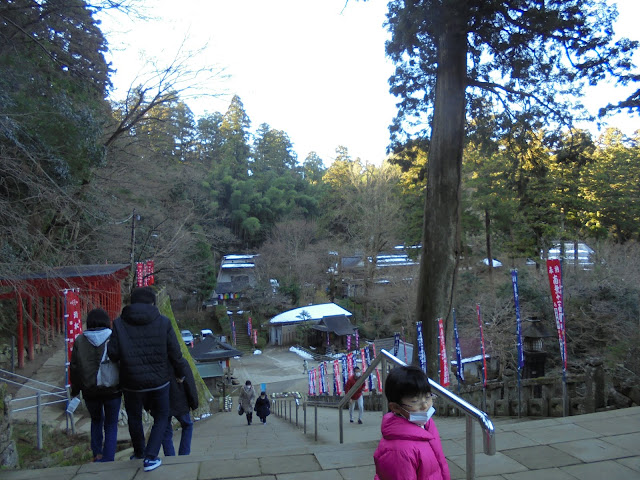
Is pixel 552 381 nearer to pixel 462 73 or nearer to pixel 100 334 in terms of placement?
pixel 462 73

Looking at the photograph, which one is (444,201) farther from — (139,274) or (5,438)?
(139,274)

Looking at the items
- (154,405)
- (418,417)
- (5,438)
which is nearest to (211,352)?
(5,438)

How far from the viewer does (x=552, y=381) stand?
21.5 ft

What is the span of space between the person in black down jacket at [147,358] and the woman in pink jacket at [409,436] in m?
1.77

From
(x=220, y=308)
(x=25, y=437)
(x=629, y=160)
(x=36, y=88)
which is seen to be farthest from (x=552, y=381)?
(x=220, y=308)

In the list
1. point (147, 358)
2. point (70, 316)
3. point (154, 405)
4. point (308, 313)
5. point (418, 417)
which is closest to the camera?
point (418, 417)

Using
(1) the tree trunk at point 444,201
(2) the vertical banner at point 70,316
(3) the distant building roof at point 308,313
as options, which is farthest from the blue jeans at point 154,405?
(3) the distant building roof at point 308,313

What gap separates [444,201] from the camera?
6.36 metres

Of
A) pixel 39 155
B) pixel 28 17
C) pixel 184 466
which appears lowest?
pixel 184 466

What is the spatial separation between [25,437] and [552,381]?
24.3 ft

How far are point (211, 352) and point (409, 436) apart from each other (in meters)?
17.4

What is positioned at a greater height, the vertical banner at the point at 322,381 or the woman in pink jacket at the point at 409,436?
the woman in pink jacket at the point at 409,436

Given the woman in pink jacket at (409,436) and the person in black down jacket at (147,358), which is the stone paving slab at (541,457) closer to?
the woman in pink jacket at (409,436)

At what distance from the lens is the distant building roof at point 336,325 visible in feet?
83.7
